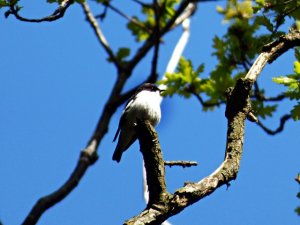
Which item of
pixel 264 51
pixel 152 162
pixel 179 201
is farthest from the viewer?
pixel 264 51

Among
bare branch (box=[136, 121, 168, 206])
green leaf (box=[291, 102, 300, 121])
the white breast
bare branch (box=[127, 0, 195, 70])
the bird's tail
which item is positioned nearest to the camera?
bare branch (box=[136, 121, 168, 206])

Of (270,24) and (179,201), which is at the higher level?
(270,24)

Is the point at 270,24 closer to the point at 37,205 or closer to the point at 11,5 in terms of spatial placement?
the point at 11,5

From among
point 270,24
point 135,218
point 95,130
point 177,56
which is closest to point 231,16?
point 177,56

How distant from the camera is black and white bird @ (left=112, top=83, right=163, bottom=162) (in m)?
7.18

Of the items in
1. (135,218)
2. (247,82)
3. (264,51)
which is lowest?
(135,218)

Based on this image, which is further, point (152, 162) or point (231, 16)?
point (231, 16)

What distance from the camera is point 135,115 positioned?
729 centimetres

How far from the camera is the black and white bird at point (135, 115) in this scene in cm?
718

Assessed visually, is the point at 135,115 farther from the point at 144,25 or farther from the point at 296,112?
the point at 144,25

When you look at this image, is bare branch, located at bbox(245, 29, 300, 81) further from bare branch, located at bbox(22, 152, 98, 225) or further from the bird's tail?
the bird's tail

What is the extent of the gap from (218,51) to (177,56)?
1.50 m

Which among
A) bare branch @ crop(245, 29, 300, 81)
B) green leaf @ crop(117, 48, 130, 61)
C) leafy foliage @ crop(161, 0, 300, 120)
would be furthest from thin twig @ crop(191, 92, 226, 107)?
bare branch @ crop(245, 29, 300, 81)

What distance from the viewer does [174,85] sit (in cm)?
817
